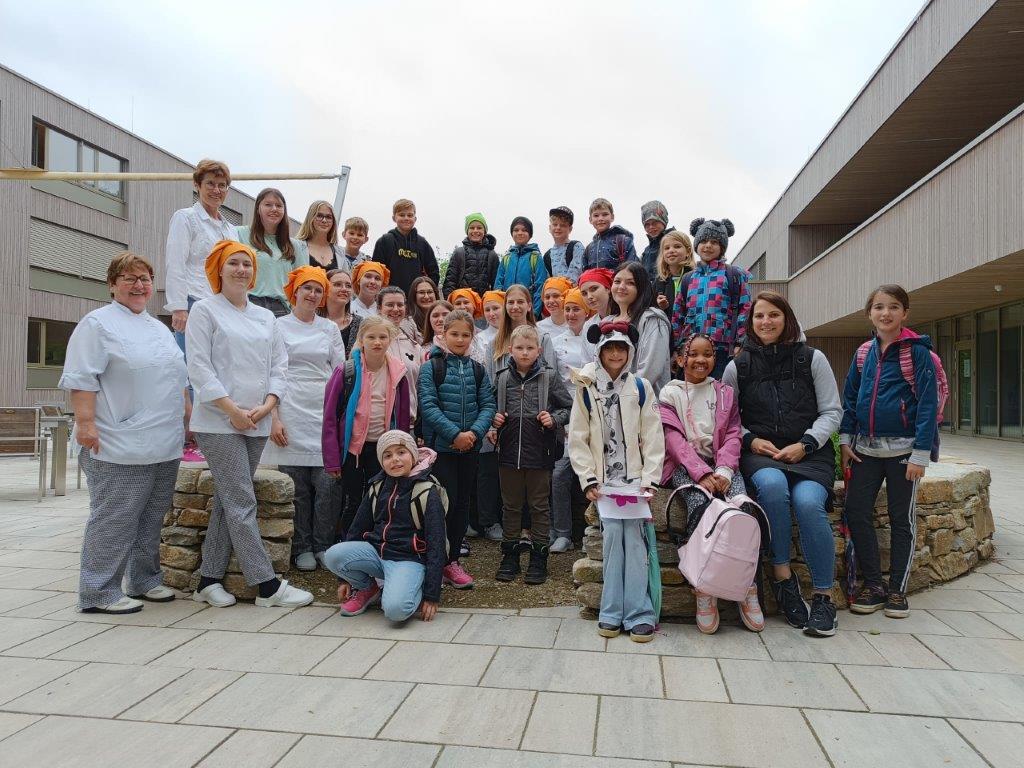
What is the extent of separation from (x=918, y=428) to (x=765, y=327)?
1.04 metres

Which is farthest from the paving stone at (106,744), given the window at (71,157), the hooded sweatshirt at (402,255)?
the window at (71,157)

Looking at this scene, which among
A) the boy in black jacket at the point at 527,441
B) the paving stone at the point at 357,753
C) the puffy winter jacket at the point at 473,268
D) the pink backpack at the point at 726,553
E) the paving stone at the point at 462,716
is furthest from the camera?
the puffy winter jacket at the point at 473,268

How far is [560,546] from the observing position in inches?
223

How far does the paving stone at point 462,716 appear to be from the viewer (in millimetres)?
2730

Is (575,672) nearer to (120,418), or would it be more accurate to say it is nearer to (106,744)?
(106,744)

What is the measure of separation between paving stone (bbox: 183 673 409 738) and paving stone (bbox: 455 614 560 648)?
2.39 ft

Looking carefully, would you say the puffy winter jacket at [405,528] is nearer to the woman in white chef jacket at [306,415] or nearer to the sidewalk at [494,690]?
the sidewalk at [494,690]

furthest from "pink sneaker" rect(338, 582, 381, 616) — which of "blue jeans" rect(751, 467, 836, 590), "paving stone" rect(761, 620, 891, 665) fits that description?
"blue jeans" rect(751, 467, 836, 590)

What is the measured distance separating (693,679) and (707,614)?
2.45 ft

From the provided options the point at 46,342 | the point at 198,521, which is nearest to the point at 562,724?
the point at 198,521

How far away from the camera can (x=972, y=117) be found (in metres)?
16.1

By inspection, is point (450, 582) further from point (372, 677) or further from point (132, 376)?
point (132, 376)

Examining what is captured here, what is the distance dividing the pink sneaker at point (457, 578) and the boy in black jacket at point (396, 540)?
0.50 metres

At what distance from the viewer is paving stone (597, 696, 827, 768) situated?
2.58 m
